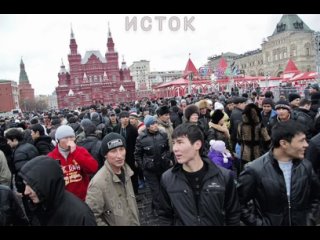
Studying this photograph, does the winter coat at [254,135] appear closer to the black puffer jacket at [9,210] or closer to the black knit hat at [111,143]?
the black knit hat at [111,143]

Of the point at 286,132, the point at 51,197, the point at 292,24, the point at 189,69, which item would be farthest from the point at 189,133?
the point at 292,24

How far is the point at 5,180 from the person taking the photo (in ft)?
13.5

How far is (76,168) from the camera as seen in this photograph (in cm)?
366

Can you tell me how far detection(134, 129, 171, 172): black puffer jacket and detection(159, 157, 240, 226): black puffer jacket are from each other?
236 centimetres

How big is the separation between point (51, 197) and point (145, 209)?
4.16m

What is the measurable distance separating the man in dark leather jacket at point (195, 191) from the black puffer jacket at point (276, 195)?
174mm

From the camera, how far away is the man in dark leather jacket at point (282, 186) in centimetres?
236

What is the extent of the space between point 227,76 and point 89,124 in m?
22.9

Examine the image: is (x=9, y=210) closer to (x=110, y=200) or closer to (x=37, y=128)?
(x=110, y=200)

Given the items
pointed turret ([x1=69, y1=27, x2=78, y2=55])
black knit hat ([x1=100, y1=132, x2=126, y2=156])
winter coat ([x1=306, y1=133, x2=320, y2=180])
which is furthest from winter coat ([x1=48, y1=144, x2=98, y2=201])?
A: pointed turret ([x1=69, y1=27, x2=78, y2=55])

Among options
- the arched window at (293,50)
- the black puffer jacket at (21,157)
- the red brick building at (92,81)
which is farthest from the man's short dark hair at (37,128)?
the arched window at (293,50)

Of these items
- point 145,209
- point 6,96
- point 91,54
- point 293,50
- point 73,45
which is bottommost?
point 145,209

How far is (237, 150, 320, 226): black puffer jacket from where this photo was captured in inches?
92.7
